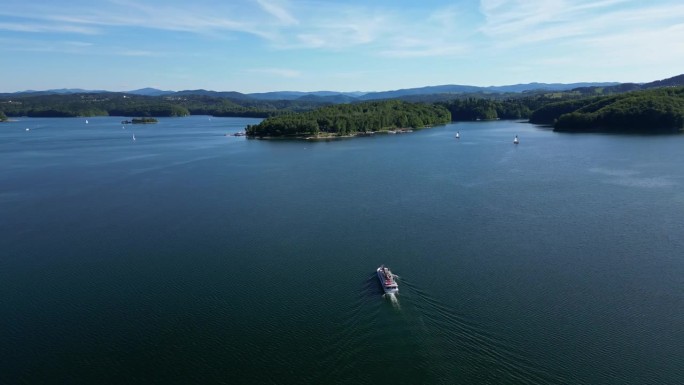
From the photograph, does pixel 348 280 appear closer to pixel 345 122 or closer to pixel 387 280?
pixel 387 280

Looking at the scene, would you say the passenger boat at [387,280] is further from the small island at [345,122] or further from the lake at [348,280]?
the small island at [345,122]

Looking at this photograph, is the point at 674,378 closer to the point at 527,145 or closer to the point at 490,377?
the point at 490,377

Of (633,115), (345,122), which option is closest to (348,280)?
(345,122)

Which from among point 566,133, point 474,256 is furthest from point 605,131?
point 474,256

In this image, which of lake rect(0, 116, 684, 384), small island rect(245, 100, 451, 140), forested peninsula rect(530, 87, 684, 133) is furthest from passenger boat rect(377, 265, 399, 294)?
forested peninsula rect(530, 87, 684, 133)

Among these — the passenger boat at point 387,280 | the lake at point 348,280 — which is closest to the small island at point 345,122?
the lake at point 348,280

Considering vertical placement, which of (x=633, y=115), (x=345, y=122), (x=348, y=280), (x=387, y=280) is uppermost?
(x=633, y=115)
